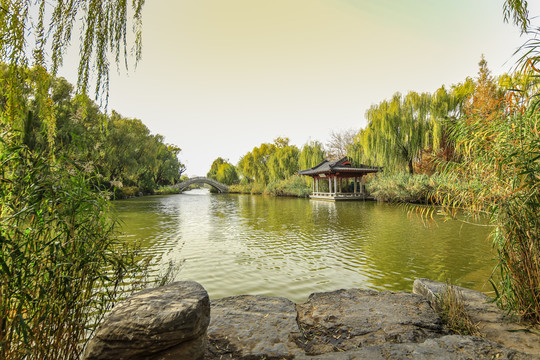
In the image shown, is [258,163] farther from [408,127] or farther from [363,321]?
[363,321]

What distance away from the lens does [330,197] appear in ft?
62.4

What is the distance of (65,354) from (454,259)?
566 cm

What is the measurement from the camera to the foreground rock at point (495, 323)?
6.13 ft

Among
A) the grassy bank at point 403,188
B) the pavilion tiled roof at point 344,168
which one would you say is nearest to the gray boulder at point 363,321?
the grassy bank at point 403,188

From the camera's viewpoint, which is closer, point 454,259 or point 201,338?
point 201,338

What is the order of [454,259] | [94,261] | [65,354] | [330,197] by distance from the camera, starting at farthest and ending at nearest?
1. [330,197]
2. [454,259]
3. [94,261]
4. [65,354]

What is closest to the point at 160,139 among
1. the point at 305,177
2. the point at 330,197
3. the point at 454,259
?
the point at 305,177

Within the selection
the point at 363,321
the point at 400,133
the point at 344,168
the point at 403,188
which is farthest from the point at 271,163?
the point at 363,321

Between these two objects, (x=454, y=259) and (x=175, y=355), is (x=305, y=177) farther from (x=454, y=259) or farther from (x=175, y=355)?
(x=175, y=355)

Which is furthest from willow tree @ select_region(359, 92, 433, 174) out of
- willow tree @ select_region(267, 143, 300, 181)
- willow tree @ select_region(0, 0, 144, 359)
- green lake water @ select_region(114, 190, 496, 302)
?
willow tree @ select_region(0, 0, 144, 359)

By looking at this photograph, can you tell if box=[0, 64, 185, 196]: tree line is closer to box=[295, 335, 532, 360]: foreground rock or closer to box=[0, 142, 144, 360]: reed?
box=[0, 142, 144, 360]: reed

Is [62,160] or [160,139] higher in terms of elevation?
[160,139]

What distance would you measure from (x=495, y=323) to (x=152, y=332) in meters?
2.51

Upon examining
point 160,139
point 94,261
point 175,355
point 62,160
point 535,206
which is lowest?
point 175,355
